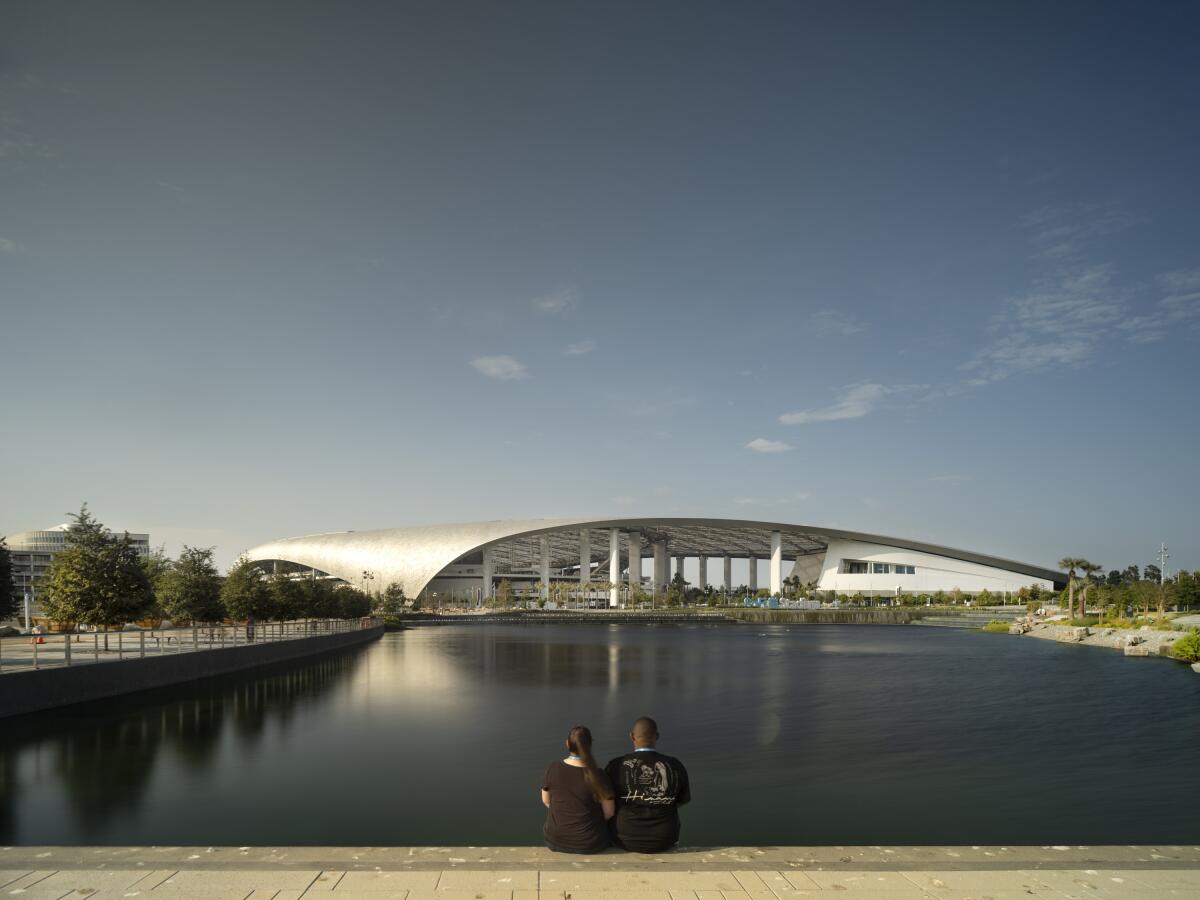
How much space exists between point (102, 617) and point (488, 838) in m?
22.9

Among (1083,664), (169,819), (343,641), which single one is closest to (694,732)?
(169,819)

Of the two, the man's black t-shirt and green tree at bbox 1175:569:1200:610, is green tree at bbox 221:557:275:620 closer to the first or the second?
the man's black t-shirt

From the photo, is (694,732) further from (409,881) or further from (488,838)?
(409,881)

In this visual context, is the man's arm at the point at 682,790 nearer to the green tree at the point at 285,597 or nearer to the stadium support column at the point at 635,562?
the green tree at the point at 285,597

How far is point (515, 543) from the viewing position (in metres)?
125

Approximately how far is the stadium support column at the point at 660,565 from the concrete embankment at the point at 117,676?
301ft

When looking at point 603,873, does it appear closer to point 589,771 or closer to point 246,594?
point 589,771

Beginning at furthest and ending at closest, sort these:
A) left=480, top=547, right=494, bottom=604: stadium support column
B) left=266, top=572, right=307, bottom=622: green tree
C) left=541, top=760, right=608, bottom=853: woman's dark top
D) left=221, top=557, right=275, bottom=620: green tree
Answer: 1. left=480, top=547, right=494, bottom=604: stadium support column
2. left=266, top=572, right=307, bottom=622: green tree
3. left=221, top=557, right=275, bottom=620: green tree
4. left=541, top=760, right=608, bottom=853: woman's dark top

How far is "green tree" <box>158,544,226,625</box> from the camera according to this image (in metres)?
36.3

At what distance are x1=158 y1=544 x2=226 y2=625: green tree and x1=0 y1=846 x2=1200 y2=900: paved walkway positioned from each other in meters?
32.6

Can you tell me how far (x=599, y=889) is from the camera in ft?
19.0

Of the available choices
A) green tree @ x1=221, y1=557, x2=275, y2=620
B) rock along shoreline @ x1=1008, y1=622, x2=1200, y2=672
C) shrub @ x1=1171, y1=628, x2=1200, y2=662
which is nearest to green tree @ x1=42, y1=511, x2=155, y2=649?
green tree @ x1=221, y1=557, x2=275, y2=620

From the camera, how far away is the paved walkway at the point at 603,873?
575cm

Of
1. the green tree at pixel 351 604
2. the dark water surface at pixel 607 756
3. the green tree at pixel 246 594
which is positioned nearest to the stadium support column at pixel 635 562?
the green tree at pixel 351 604
